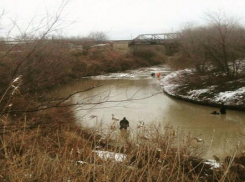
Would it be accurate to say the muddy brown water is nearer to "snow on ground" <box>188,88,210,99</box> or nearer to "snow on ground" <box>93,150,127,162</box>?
"snow on ground" <box>188,88,210,99</box>

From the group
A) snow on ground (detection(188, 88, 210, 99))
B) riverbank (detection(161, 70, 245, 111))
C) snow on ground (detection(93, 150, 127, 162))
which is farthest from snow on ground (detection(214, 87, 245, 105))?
snow on ground (detection(93, 150, 127, 162))

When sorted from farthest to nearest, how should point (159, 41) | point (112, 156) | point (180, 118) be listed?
point (159, 41)
point (180, 118)
point (112, 156)

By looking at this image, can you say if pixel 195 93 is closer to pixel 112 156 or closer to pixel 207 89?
pixel 207 89

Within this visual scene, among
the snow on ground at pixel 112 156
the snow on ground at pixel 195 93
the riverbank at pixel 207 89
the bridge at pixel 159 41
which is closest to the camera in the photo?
the snow on ground at pixel 112 156

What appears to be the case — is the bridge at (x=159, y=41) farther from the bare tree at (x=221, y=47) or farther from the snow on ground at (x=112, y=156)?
the snow on ground at (x=112, y=156)

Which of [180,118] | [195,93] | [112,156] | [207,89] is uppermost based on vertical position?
[112,156]

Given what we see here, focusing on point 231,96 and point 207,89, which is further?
point 207,89

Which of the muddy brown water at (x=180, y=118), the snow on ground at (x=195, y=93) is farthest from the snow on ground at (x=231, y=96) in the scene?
the snow on ground at (x=195, y=93)

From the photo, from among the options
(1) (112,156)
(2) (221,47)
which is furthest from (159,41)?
(1) (112,156)

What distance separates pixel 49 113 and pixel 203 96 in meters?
15.5

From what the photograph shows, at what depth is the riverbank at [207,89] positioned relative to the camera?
669 inches

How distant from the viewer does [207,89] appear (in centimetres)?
1978

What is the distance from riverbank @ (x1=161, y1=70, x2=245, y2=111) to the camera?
55.8 feet

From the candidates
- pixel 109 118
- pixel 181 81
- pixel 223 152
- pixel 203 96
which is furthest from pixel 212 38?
pixel 223 152
